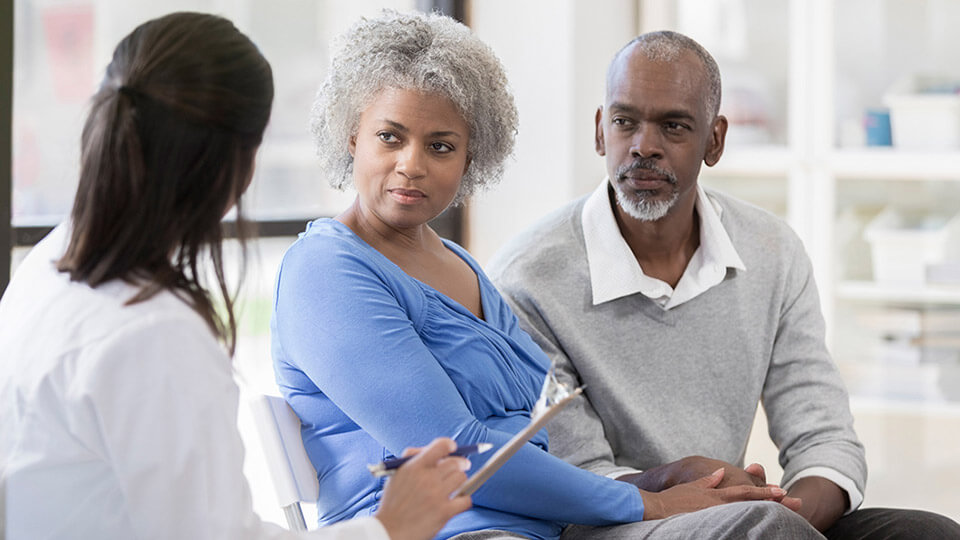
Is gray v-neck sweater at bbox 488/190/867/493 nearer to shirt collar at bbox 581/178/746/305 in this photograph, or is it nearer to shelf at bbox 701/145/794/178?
shirt collar at bbox 581/178/746/305

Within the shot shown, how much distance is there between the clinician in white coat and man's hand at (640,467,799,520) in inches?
21.4

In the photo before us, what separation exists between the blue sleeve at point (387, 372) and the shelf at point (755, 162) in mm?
2144

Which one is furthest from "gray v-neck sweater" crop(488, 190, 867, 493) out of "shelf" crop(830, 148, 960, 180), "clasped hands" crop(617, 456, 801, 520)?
"shelf" crop(830, 148, 960, 180)

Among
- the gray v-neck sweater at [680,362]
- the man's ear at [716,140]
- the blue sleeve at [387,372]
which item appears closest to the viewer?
the blue sleeve at [387,372]

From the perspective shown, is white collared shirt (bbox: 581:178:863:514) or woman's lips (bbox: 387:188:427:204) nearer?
woman's lips (bbox: 387:188:427:204)

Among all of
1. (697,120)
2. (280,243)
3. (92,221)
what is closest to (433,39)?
(697,120)

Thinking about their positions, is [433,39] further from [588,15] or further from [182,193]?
[588,15]

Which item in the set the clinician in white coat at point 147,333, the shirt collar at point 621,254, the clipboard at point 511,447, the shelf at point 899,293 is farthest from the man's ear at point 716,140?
the shelf at point 899,293

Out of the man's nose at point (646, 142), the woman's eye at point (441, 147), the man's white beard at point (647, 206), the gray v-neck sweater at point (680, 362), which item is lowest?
the gray v-neck sweater at point (680, 362)

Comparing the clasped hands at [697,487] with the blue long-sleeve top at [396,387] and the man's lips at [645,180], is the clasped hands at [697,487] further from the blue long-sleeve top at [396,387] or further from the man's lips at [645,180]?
the man's lips at [645,180]

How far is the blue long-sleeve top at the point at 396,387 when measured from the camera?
1361 millimetres

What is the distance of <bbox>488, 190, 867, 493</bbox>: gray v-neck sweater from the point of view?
183cm

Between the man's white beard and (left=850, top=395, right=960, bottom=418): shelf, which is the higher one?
the man's white beard

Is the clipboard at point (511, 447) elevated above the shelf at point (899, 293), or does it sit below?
above
